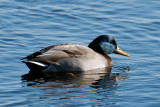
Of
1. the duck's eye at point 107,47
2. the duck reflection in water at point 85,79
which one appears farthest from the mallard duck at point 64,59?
the duck's eye at point 107,47

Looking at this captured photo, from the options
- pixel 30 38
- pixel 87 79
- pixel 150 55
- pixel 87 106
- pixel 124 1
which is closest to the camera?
pixel 87 106

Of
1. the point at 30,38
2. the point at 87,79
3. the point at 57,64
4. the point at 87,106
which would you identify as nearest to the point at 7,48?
the point at 30,38

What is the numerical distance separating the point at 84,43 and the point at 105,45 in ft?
4.27

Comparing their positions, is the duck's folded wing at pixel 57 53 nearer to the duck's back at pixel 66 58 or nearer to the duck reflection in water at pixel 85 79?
the duck's back at pixel 66 58

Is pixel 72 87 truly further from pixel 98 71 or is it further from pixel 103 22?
→ pixel 103 22

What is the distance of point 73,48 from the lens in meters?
13.4

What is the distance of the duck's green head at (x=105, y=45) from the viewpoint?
1418 cm

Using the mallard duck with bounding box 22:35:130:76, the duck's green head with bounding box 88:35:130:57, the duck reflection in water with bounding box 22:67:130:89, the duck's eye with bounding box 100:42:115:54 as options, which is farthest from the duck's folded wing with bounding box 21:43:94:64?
the duck's eye with bounding box 100:42:115:54

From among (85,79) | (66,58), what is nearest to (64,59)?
(66,58)

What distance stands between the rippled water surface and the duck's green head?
1.16 feet

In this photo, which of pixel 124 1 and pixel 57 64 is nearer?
pixel 57 64

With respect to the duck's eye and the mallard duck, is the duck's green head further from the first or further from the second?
the mallard duck

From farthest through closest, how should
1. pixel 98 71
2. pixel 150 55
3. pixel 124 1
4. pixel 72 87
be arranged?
pixel 124 1, pixel 150 55, pixel 98 71, pixel 72 87

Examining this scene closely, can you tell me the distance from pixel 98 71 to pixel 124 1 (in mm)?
6792
